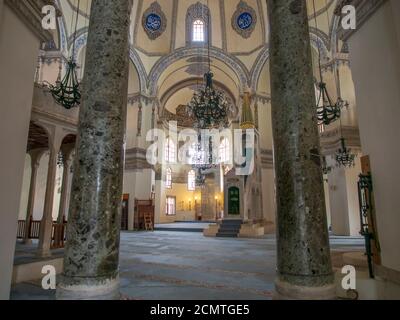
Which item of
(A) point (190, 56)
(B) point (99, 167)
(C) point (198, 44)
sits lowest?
(B) point (99, 167)

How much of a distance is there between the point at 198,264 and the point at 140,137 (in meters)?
12.2

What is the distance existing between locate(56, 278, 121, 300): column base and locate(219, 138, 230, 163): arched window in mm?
22007

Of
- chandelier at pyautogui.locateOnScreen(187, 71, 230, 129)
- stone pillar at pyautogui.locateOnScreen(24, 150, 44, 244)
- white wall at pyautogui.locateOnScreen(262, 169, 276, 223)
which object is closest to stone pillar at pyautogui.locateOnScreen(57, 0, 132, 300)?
stone pillar at pyautogui.locateOnScreen(24, 150, 44, 244)

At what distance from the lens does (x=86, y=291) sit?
1.95m

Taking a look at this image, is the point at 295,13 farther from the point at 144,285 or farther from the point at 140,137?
the point at 140,137

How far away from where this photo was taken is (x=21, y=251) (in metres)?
6.25

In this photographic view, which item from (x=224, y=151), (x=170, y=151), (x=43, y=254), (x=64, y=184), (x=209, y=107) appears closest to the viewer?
(x=43, y=254)

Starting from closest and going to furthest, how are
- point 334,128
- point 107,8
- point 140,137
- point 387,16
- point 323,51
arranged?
point 107,8
point 387,16
point 334,128
point 323,51
point 140,137

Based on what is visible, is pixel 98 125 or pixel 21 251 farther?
pixel 21 251

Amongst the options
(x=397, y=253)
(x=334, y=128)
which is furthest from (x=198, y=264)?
(x=334, y=128)

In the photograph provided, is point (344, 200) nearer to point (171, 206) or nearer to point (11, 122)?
point (11, 122)

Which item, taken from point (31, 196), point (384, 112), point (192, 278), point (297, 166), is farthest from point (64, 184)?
point (384, 112)

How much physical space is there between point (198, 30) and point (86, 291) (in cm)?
1808

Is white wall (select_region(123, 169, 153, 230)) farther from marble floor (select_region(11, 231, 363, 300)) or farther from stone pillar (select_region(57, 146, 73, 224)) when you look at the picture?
marble floor (select_region(11, 231, 363, 300))
